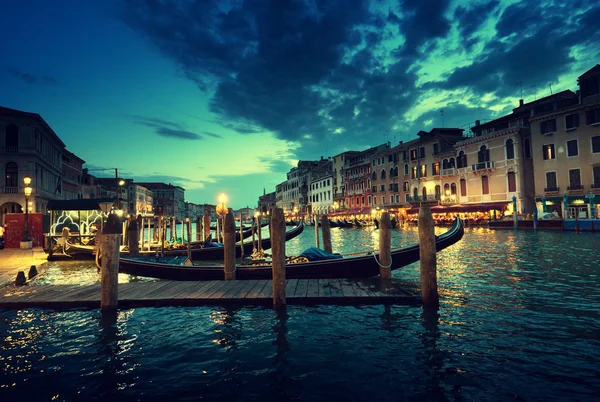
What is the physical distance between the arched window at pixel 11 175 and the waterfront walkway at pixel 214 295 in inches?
1023

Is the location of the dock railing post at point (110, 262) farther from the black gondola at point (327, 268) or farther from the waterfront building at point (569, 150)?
the waterfront building at point (569, 150)

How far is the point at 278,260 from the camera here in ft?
22.4

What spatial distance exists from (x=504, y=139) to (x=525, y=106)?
423cm

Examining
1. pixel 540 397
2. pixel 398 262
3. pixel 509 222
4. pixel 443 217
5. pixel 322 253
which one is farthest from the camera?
pixel 443 217

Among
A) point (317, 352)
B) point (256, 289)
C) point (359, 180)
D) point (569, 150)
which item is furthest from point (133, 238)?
point (359, 180)

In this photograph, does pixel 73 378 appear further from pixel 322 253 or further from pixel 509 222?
pixel 509 222

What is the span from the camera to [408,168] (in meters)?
45.8

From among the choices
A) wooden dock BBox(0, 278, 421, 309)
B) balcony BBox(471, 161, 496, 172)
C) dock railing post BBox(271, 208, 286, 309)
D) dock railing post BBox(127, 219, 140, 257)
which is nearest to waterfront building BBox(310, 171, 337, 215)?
balcony BBox(471, 161, 496, 172)

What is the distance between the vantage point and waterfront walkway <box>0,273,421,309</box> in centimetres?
702

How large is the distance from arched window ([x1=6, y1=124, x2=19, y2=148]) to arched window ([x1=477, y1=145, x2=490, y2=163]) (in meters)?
42.8

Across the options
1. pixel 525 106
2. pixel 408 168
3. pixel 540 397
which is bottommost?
pixel 540 397

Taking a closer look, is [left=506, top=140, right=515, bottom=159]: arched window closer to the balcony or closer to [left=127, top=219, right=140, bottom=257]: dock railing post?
the balcony

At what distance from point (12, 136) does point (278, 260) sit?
3267 cm

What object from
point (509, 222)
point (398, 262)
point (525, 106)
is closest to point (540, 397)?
point (398, 262)
